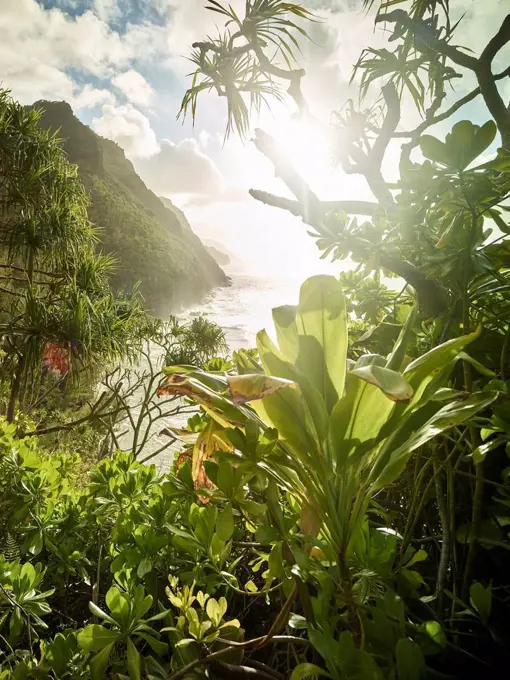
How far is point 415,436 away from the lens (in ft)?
1.27

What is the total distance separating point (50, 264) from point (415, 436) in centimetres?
474

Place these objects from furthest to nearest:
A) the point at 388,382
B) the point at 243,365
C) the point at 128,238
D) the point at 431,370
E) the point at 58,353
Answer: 1. the point at 128,238
2. the point at 58,353
3. the point at 243,365
4. the point at 431,370
5. the point at 388,382

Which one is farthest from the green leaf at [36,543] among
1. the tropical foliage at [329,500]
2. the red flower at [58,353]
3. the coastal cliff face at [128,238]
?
the coastal cliff face at [128,238]

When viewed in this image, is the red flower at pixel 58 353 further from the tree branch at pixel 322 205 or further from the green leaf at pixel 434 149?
the green leaf at pixel 434 149

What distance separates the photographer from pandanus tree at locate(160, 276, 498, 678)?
385 millimetres

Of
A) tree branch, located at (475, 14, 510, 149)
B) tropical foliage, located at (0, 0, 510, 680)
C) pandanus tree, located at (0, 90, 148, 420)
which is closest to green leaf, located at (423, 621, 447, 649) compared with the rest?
tropical foliage, located at (0, 0, 510, 680)

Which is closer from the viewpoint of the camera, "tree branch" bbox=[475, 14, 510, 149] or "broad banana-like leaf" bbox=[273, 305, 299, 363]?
"broad banana-like leaf" bbox=[273, 305, 299, 363]

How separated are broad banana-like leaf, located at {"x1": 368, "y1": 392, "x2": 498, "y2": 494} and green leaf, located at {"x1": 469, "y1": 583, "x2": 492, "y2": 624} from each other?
0.16 m

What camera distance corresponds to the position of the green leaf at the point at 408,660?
1.02 ft

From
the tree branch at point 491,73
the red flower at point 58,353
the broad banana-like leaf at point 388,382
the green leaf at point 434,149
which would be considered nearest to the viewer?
the broad banana-like leaf at point 388,382

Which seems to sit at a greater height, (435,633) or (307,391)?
(307,391)

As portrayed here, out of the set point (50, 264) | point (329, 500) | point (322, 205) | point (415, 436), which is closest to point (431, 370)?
point (415, 436)

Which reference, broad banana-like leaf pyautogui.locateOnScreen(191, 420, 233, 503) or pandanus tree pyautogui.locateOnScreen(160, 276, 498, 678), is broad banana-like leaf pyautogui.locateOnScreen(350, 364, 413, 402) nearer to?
pandanus tree pyautogui.locateOnScreen(160, 276, 498, 678)

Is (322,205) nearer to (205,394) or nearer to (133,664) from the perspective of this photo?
(205,394)
